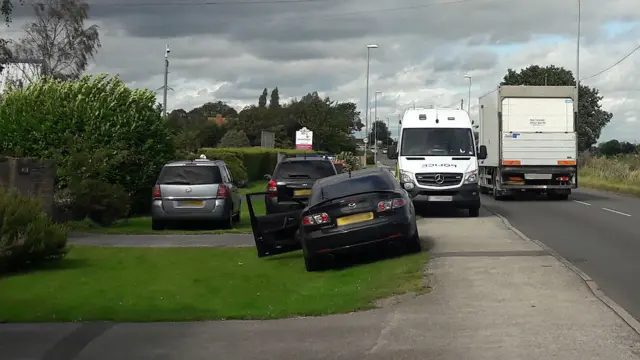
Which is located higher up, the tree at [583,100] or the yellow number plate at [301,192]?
the tree at [583,100]

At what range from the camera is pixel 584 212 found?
22.8 m

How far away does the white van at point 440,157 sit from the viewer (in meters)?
20.9

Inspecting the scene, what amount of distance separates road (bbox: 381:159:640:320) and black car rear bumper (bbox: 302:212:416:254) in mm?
2839

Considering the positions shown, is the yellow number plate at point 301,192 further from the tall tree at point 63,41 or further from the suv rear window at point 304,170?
the tall tree at point 63,41

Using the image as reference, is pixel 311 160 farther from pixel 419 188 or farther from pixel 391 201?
pixel 391 201

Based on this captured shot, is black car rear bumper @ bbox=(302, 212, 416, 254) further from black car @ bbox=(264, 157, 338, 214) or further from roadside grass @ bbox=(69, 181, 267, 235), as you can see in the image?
black car @ bbox=(264, 157, 338, 214)

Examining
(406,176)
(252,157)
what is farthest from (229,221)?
(252,157)

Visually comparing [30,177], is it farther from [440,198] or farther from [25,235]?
[440,198]

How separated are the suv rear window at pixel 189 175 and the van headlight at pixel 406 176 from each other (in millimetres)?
5185

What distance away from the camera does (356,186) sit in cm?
1322

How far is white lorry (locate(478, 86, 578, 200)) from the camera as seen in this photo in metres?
26.7

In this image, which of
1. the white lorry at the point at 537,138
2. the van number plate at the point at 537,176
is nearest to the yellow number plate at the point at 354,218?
the white lorry at the point at 537,138

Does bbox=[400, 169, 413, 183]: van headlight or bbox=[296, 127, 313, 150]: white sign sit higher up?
bbox=[296, 127, 313, 150]: white sign

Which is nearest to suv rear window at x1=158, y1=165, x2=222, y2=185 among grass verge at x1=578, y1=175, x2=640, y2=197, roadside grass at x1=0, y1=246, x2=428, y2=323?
roadside grass at x1=0, y1=246, x2=428, y2=323
